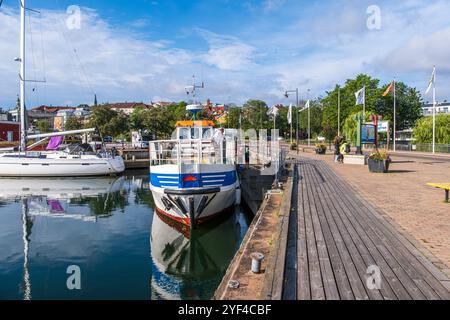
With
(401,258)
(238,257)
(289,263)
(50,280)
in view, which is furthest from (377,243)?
(50,280)

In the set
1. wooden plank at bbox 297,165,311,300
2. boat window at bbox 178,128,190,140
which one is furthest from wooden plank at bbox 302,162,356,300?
boat window at bbox 178,128,190,140

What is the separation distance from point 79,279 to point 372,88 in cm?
6857

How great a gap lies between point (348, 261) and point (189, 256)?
683 centimetres

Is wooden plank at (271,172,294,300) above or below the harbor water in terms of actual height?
above

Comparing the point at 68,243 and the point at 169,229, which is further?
the point at 169,229

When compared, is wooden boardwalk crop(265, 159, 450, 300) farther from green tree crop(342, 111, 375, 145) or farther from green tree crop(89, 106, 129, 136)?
green tree crop(89, 106, 129, 136)

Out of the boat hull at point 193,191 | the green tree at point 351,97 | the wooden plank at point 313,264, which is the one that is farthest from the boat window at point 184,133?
the green tree at point 351,97

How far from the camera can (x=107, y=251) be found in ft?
40.4

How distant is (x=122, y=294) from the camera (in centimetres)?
889

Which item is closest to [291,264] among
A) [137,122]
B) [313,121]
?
[137,122]

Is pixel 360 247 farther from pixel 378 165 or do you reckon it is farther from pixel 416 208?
pixel 378 165

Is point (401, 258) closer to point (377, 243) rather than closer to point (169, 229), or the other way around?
point (377, 243)

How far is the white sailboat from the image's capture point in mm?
32781
